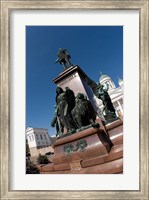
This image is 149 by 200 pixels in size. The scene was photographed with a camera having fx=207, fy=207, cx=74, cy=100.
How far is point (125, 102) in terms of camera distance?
3459 millimetres

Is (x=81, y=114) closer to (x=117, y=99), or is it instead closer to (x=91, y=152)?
(x=91, y=152)

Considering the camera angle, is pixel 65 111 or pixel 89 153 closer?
pixel 89 153

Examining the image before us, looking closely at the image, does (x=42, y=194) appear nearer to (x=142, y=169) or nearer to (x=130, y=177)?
(x=130, y=177)

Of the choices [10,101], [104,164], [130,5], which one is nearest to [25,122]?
[10,101]

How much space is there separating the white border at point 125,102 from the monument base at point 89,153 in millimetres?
154

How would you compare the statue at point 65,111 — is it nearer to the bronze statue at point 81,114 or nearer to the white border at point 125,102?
the bronze statue at point 81,114

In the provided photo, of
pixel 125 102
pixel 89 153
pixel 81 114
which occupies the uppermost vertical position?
pixel 125 102

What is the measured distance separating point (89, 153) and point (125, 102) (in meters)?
1.21

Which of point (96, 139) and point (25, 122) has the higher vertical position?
point (25, 122)

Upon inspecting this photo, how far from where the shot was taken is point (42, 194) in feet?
10.6

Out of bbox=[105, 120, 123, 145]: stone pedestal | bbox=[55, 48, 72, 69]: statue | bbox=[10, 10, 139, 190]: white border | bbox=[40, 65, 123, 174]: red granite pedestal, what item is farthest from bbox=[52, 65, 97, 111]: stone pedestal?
bbox=[10, 10, 139, 190]: white border

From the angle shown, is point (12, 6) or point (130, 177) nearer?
point (130, 177)

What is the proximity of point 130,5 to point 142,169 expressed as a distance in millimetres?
2667

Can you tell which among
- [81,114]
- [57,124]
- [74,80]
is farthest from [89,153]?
[74,80]
